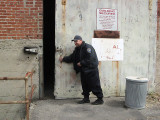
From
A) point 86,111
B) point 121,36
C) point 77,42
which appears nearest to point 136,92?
point 86,111

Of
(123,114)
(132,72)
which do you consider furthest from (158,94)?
(123,114)

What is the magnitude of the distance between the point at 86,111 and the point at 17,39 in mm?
2667

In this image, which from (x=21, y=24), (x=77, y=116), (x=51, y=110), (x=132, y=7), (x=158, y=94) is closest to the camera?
(x=77, y=116)

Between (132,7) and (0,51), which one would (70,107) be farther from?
(132,7)

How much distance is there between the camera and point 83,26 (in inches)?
217

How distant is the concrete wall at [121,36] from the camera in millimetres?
5449

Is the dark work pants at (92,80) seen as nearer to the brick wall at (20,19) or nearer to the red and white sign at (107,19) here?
the red and white sign at (107,19)

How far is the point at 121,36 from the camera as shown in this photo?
5730 mm

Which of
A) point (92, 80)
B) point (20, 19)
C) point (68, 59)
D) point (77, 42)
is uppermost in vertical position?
point (20, 19)

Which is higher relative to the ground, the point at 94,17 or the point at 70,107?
the point at 94,17

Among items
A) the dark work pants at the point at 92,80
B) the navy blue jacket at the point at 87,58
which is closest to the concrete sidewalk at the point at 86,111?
the dark work pants at the point at 92,80

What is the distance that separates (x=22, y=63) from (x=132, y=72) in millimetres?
3216

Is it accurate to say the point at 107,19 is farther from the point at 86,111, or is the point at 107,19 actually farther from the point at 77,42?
the point at 86,111

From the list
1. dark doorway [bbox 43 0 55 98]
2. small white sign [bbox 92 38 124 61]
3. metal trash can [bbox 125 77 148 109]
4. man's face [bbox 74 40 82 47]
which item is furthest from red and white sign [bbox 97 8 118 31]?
dark doorway [bbox 43 0 55 98]
